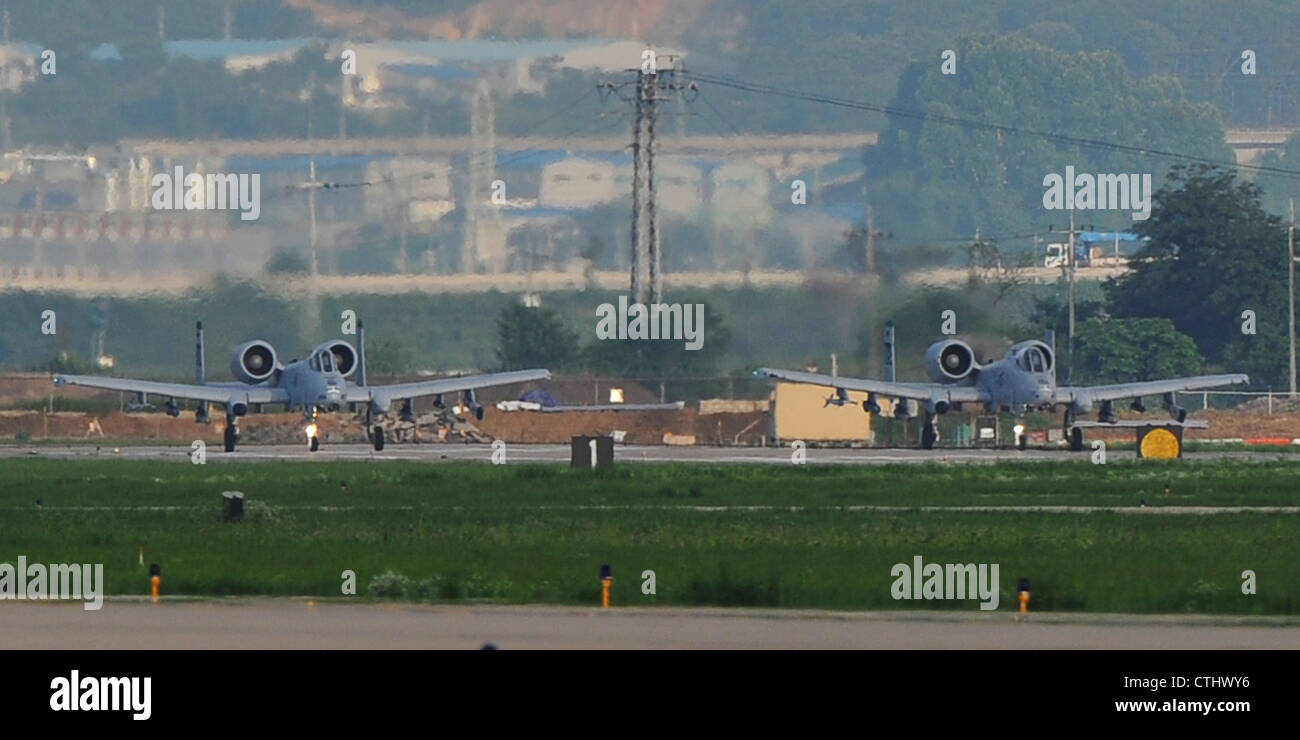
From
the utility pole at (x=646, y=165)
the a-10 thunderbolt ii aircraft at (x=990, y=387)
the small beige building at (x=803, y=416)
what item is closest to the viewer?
the a-10 thunderbolt ii aircraft at (x=990, y=387)

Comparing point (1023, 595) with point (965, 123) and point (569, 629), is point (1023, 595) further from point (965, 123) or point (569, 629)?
point (965, 123)

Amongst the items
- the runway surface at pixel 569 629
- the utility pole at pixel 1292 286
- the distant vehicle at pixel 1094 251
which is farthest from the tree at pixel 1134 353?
the runway surface at pixel 569 629

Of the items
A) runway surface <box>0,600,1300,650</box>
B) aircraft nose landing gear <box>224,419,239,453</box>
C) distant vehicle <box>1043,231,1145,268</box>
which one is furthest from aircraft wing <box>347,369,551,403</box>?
runway surface <box>0,600,1300,650</box>

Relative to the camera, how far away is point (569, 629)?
84.5 feet

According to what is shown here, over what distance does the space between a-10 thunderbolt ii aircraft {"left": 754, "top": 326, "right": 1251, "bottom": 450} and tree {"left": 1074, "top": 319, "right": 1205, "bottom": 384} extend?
22105 mm

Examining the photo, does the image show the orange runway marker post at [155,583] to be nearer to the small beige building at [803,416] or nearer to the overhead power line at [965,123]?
the overhead power line at [965,123]

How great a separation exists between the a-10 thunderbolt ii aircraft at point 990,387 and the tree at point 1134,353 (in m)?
22.1

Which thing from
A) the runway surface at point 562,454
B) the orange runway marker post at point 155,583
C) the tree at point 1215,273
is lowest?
the orange runway marker post at point 155,583

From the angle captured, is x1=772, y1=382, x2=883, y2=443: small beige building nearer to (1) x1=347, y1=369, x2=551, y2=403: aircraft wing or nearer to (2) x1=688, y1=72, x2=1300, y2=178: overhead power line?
(2) x1=688, y1=72, x2=1300, y2=178: overhead power line

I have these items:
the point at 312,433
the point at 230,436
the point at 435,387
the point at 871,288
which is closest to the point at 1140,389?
the point at 871,288

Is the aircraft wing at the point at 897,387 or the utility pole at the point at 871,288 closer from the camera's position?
the aircraft wing at the point at 897,387

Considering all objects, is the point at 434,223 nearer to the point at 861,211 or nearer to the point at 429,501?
the point at 861,211

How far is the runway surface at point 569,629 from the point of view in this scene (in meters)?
24.3
